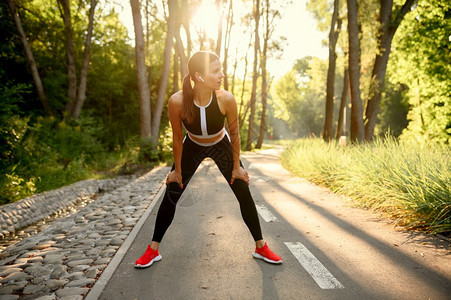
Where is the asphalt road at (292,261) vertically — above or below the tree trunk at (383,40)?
below

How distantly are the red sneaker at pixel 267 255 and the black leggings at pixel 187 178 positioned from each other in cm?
15

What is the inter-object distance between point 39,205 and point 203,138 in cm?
498

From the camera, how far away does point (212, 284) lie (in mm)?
3111

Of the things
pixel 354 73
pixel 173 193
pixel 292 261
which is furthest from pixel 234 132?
pixel 354 73

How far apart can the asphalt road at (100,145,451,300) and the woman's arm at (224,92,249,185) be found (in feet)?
3.35

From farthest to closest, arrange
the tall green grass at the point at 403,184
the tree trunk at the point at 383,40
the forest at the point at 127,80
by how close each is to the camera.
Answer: the tree trunk at the point at 383,40, the forest at the point at 127,80, the tall green grass at the point at 403,184

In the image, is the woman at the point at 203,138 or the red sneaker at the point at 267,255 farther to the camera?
the red sneaker at the point at 267,255

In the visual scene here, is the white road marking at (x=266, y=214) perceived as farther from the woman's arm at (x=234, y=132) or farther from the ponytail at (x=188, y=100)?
the ponytail at (x=188, y=100)

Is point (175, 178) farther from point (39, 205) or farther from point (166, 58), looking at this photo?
point (166, 58)

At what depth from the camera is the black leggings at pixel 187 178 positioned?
140 inches

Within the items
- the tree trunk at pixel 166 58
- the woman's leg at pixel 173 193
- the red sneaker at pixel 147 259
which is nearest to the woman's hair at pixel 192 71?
the woman's leg at pixel 173 193

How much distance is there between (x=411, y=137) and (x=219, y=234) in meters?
15.2

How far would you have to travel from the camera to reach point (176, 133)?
3.42m

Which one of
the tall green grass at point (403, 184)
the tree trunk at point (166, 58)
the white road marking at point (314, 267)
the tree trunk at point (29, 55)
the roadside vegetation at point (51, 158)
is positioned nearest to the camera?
the white road marking at point (314, 267)
